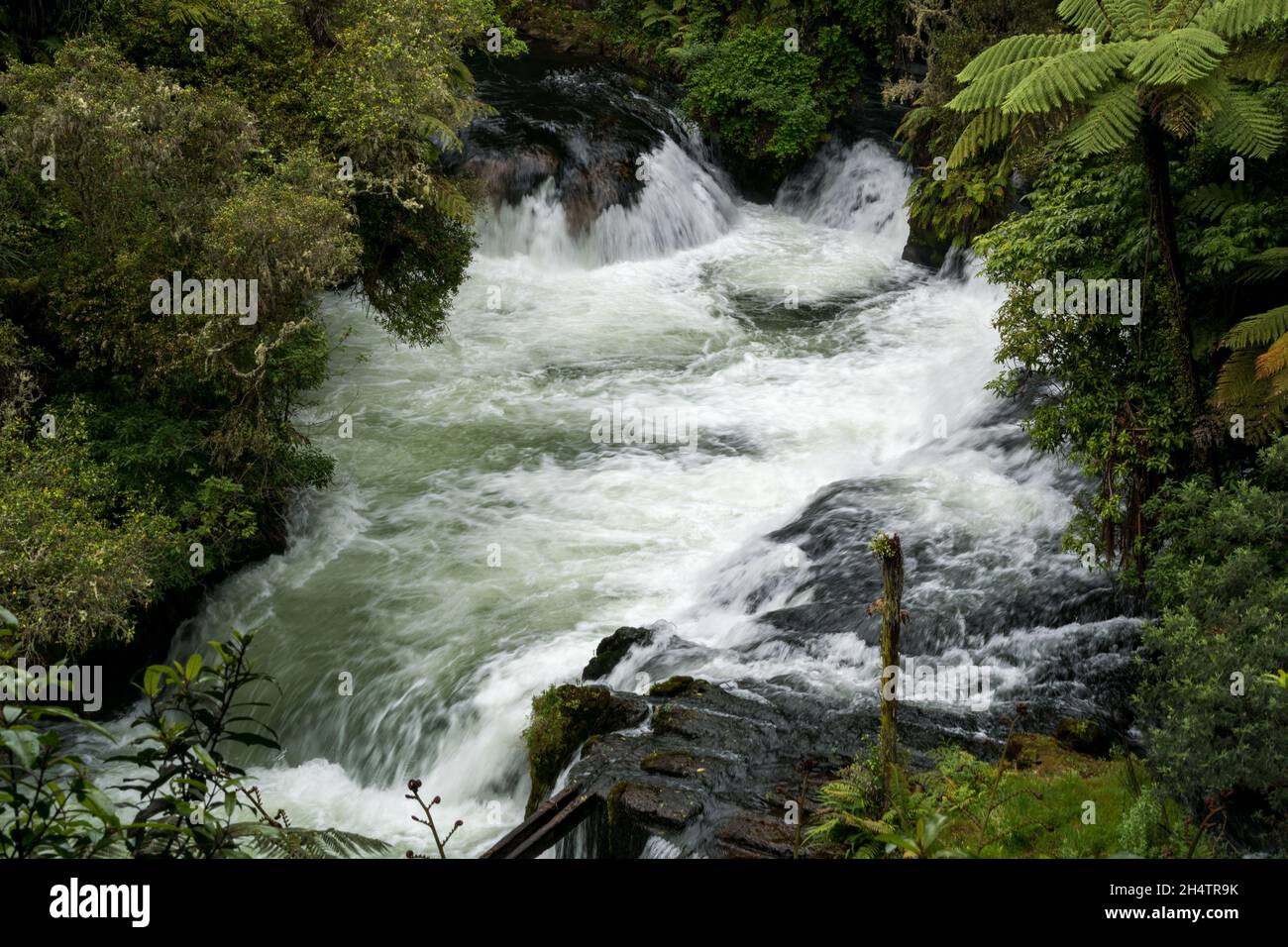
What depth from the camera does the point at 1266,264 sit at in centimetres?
846

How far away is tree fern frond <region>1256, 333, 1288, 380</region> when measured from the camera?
24.3 ft

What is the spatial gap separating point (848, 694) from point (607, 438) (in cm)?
678

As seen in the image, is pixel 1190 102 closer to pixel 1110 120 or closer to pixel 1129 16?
pixel 1110 120

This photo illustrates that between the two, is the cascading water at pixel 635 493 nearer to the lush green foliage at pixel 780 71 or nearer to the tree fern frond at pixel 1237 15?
the lush green foliage at pixel 780 71

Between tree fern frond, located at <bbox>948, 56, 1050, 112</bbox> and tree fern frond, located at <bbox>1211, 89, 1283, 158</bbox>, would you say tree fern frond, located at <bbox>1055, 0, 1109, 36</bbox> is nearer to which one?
tree fern frond, located at <bbox>948, 56, 1050, 112</bbox>

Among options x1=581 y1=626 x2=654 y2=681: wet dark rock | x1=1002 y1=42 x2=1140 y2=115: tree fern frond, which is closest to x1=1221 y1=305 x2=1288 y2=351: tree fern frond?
x1=1002 y1=42 x2=1140 y2=115: tree fern frond

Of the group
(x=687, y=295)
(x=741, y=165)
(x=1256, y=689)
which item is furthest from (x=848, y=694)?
(x=741, y=165)

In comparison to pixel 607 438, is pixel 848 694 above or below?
below

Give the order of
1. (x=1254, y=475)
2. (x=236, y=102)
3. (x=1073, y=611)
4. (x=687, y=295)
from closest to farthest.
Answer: (x=1254, y=475)
(x=1073, y=611)
(x=236, y=102)
(x=687, y=295)

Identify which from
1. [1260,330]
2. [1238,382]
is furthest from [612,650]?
[1260,330]

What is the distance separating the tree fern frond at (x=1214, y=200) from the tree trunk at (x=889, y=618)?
5.75 meters

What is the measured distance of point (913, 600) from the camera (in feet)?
33.4
